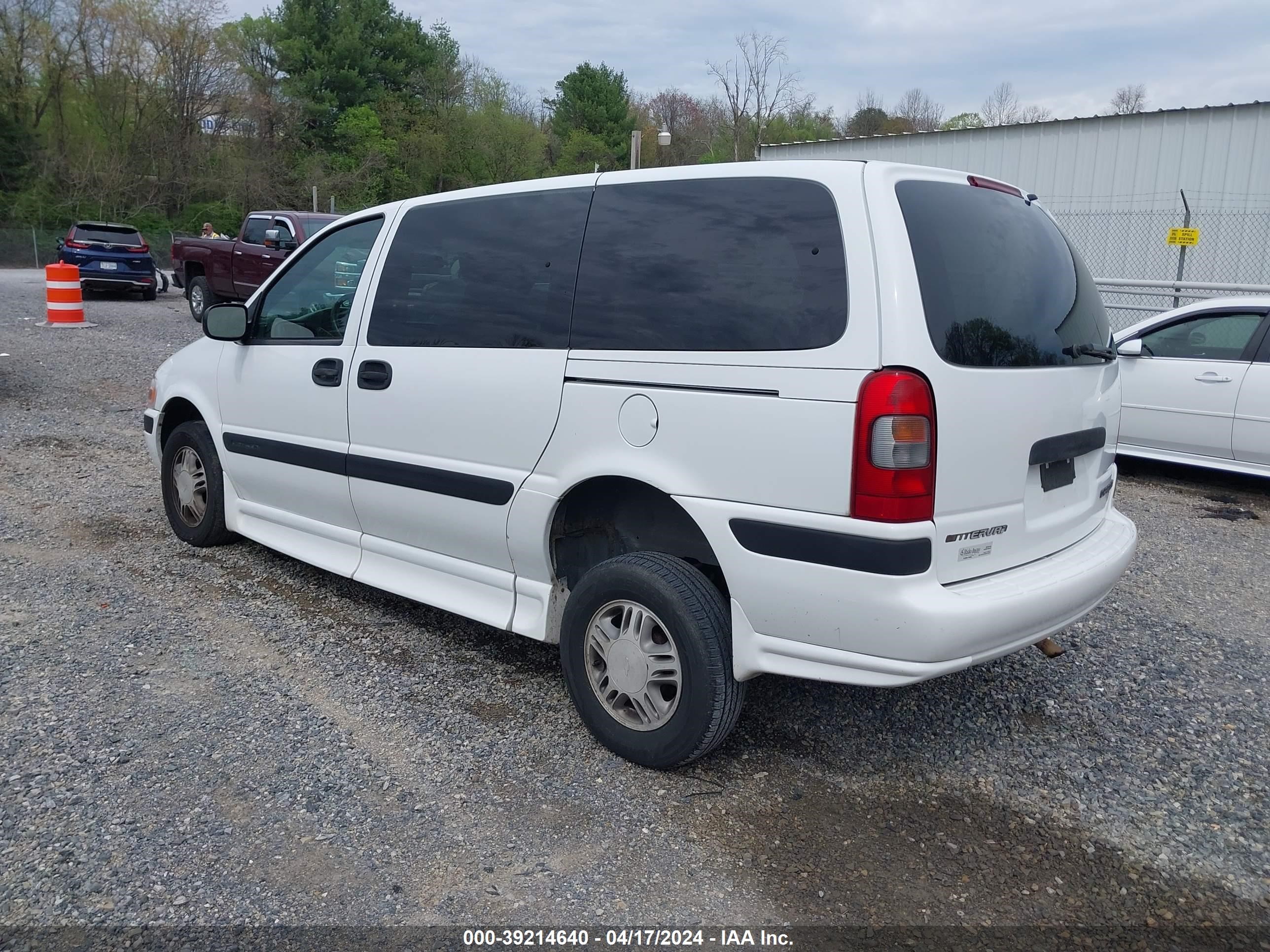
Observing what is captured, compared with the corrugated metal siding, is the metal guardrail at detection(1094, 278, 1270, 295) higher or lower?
lower

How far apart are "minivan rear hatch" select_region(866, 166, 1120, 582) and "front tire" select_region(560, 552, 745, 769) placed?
0.75 m

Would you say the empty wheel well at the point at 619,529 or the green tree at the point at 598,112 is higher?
the green tree at the point at 598,112

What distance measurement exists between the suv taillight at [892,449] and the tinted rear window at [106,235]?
76.1 ft

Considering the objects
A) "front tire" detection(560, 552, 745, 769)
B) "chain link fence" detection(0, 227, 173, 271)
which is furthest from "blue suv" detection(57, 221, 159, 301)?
"front tire" detection(560, 552, 745, 769)

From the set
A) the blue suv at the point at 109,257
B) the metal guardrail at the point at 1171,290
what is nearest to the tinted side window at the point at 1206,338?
the metal guardrail at the point at 1171,290

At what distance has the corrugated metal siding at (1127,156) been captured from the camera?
15609mm

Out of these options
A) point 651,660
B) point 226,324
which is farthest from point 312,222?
point 651,660

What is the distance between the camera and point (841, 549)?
293 cm

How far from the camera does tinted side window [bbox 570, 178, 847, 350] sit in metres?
3.04

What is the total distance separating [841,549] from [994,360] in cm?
76

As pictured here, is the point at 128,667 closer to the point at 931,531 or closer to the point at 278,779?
the point at 278,779

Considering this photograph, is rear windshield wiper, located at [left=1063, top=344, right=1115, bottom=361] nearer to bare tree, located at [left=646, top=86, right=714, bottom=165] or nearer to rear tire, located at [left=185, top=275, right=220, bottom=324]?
rear tire, located at [left=185, top=275, right=220, bottom=324]

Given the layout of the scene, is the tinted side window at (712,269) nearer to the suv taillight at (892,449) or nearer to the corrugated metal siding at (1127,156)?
the suv taillight at (892,449)

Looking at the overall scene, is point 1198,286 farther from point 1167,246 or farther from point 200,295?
point 200,295
